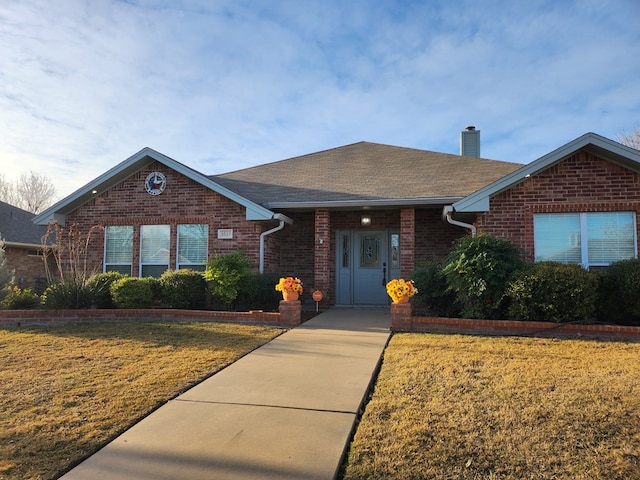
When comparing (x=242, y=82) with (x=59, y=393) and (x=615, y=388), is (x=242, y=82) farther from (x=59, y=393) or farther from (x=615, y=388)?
(x=615, y=388)

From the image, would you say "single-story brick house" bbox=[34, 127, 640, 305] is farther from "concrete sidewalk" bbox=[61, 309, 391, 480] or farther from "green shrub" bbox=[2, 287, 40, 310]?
"concrete sidewalk" bbox=[61, 309, 391, 480]

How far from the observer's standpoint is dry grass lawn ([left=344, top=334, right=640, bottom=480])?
2934 millimetres

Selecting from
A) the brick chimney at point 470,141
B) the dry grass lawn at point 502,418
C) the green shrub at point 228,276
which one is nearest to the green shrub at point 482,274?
the dry grass lawn at point 502,418

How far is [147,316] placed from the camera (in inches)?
363

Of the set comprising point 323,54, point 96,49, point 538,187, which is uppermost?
point 323,54

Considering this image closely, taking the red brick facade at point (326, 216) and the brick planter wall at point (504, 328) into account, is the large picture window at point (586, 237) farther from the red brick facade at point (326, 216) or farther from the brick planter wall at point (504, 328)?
the brick planter wall at point (504, 328)

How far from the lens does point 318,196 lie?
11.1 m

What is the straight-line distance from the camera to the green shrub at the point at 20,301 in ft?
32.0

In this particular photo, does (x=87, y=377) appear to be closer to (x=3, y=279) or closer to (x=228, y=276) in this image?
(x=228, y=276)

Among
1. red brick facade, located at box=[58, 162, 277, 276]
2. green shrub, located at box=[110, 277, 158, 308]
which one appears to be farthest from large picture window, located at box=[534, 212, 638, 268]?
green shrub, located at box=[110, 277, 158, 308]

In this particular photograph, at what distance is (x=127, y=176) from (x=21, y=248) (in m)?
8.43

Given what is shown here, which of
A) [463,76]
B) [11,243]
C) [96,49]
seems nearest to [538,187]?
[463,76]

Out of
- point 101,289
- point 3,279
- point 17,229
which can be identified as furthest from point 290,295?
point 17,229

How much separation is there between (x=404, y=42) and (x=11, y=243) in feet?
51.8
